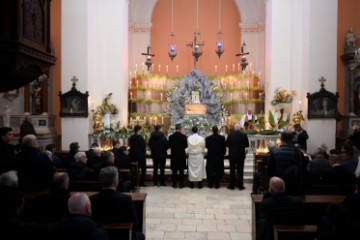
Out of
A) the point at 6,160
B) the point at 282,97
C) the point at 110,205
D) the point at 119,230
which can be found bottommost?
the point at 119,230

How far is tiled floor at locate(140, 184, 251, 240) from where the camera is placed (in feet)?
24.0

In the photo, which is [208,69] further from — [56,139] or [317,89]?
[56,139]

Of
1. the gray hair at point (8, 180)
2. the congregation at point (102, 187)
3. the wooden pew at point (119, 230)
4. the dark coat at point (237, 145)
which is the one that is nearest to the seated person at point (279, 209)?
the congregation at point (102, 187)

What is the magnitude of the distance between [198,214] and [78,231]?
5168 millimetres

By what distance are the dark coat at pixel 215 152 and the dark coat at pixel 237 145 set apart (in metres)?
0.21

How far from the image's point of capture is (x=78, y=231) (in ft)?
12.0

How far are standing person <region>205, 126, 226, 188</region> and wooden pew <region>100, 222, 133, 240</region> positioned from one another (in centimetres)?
650

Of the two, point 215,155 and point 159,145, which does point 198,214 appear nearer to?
point 215,155

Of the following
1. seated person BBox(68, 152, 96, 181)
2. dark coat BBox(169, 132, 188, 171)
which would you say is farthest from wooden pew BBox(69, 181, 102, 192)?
dark coat BBox(169, 132, 188, 171)

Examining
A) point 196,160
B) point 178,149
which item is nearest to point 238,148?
point 196,160

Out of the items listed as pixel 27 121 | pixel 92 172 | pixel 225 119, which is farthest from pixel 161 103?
pixel 92 172

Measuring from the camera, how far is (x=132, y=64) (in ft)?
71.0

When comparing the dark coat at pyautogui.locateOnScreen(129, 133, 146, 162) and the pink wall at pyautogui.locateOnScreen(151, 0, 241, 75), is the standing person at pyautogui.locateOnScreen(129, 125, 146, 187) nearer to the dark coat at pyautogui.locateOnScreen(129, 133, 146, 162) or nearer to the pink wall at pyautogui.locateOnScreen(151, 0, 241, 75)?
the dark coat at pyautogui.locateOnScreen(129, 133, 146, 162)

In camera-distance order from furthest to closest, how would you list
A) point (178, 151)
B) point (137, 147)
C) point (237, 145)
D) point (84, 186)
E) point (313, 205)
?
point (178, 151), point (137, 147), point (237, 145), point (84, 186), point (313, 205)
